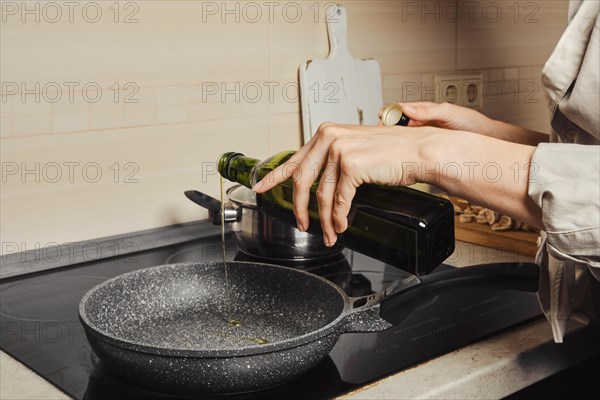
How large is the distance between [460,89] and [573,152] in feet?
3.42

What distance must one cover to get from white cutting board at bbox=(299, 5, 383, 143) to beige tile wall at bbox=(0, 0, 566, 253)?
0.02 m

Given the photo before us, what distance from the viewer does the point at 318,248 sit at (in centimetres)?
120

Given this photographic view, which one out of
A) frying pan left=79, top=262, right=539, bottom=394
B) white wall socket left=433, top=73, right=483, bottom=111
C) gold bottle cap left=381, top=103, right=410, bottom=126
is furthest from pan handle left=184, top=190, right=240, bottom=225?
white wall socket left=433, top=73, right=483, bottom=111

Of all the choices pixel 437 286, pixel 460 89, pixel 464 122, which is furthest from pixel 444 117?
pixel 460 89

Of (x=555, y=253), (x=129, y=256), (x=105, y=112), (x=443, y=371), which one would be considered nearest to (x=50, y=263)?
(x=129, y=256)

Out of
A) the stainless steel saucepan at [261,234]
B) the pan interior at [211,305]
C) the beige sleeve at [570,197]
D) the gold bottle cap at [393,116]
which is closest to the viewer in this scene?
the beige sleeve at [570,197]

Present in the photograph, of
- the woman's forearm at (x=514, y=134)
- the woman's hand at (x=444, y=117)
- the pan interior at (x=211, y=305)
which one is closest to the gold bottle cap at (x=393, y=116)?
the woman's hand at (x=444, y=117)

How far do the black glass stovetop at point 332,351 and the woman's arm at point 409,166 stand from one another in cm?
15

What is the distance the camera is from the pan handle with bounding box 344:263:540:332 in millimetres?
838

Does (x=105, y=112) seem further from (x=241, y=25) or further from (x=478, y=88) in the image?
(x=478, y=88)

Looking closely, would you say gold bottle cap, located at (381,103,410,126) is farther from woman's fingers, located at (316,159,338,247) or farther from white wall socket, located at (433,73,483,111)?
white wall socket, located at (433,73,483,111)

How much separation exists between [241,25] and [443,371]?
72 cm

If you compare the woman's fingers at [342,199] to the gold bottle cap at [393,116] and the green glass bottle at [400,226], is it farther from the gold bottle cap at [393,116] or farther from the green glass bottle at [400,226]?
the gold bottle cap at [393,116]

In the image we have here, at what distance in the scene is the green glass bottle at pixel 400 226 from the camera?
0.81 m
